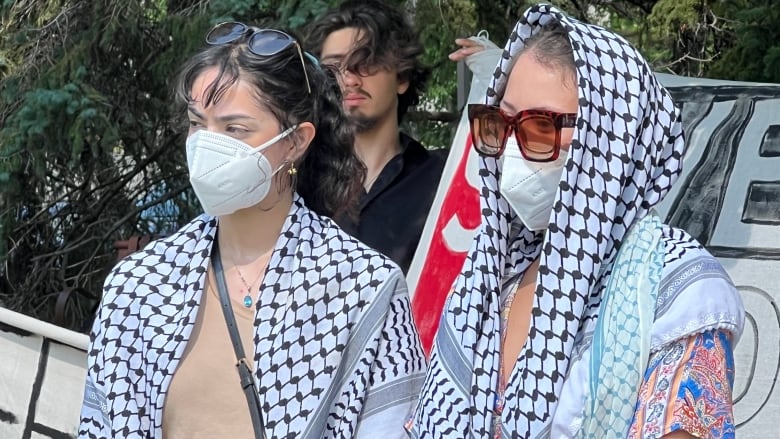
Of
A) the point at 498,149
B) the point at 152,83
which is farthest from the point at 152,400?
the point at 152,83

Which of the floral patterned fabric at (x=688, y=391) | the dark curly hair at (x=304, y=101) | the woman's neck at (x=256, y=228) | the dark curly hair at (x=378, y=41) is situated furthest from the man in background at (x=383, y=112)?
the floral patterned fabric at (x=688, y=391)

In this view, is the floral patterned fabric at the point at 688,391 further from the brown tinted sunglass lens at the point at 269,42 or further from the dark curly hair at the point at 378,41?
the dark curly hair at the point at 378,41

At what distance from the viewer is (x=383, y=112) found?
4062 millimetres

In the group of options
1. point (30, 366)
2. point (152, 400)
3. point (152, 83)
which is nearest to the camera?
point (152, 400)

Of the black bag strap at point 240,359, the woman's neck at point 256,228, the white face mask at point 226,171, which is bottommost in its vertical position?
the black bag strap at point 240,359

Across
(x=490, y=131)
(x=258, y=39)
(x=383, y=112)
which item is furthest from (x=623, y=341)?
(x=383, y=112)

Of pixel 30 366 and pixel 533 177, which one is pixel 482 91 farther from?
pixel 533 177

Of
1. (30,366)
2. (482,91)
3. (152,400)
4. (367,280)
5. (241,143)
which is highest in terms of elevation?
(482,91)

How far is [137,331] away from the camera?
243cm

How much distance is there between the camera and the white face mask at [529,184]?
2.17 metres

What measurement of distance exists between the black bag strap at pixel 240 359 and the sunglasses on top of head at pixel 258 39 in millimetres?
435

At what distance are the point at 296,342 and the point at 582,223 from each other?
617 mm

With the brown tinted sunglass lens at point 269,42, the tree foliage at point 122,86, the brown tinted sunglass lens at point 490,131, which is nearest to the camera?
the brown tinted sunglass lens at point 490,131

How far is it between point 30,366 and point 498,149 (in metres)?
2.56
